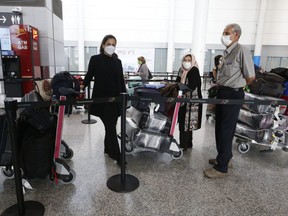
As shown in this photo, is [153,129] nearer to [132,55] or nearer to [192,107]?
[192,107]

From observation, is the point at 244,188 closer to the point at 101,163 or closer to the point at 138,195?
the point at 138,195

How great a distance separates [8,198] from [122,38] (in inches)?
466

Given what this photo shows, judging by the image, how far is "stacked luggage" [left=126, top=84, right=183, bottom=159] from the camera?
110 inches

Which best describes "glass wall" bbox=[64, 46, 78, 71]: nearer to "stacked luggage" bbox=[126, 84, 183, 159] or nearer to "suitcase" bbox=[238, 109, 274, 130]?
"stacked luggage" bbox=[126, 84, 183, 159]

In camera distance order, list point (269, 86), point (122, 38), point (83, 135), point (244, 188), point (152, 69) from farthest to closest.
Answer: point (152, 69), point (122, 38), point (83, 135), point (269, 86), point (244, 188)

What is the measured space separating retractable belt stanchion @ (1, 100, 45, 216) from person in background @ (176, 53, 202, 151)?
1.93 meters

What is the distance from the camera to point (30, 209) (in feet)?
6.16

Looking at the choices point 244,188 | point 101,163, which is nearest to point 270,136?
point 244,188

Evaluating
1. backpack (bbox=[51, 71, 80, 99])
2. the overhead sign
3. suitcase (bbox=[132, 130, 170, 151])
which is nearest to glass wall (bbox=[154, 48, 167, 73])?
the overhead sign

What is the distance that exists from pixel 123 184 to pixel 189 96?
54.3 inches

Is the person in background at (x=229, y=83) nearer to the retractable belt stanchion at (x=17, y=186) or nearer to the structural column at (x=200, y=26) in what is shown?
the retractable belt stanchion at (x=17, y=186)

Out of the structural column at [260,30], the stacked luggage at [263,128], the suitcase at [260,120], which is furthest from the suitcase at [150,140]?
the structural column at [260,30]

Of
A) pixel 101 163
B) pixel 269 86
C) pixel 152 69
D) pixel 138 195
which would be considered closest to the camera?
pixel 138 195

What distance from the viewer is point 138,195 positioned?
7.00 feet
